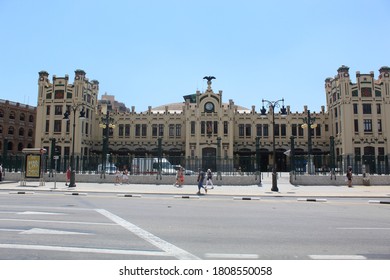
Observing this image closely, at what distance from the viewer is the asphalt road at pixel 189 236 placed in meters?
6.39

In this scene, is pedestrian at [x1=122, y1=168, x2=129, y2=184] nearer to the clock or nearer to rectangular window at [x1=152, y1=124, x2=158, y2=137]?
the clock

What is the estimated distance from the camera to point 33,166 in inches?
1108

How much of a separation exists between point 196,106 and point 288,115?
16804 mm

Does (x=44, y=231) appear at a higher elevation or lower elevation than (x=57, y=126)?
lower

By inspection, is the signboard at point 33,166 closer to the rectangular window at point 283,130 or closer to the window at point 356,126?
the rectangular window at point 283,130

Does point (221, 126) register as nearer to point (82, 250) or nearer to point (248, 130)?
point (248, 130)

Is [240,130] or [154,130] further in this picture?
[154,130]

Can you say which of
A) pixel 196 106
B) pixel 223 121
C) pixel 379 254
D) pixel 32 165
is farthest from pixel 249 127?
pixel 379 254

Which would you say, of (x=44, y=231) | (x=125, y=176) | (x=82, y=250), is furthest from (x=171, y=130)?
(x=82, y=250)

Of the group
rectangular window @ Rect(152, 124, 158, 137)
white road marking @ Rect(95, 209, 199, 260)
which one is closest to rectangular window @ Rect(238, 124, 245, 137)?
rectangular window @ Rect(152, 124, 158, 137)

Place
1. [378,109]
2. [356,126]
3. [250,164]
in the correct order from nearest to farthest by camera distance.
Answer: [250,164] < [356,126] < [378,109]

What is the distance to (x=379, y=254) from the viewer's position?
645cm

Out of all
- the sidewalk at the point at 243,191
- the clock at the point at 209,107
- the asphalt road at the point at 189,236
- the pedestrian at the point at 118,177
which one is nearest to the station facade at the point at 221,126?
the clock at the point at 209,107

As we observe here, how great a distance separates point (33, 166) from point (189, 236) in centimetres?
2466
